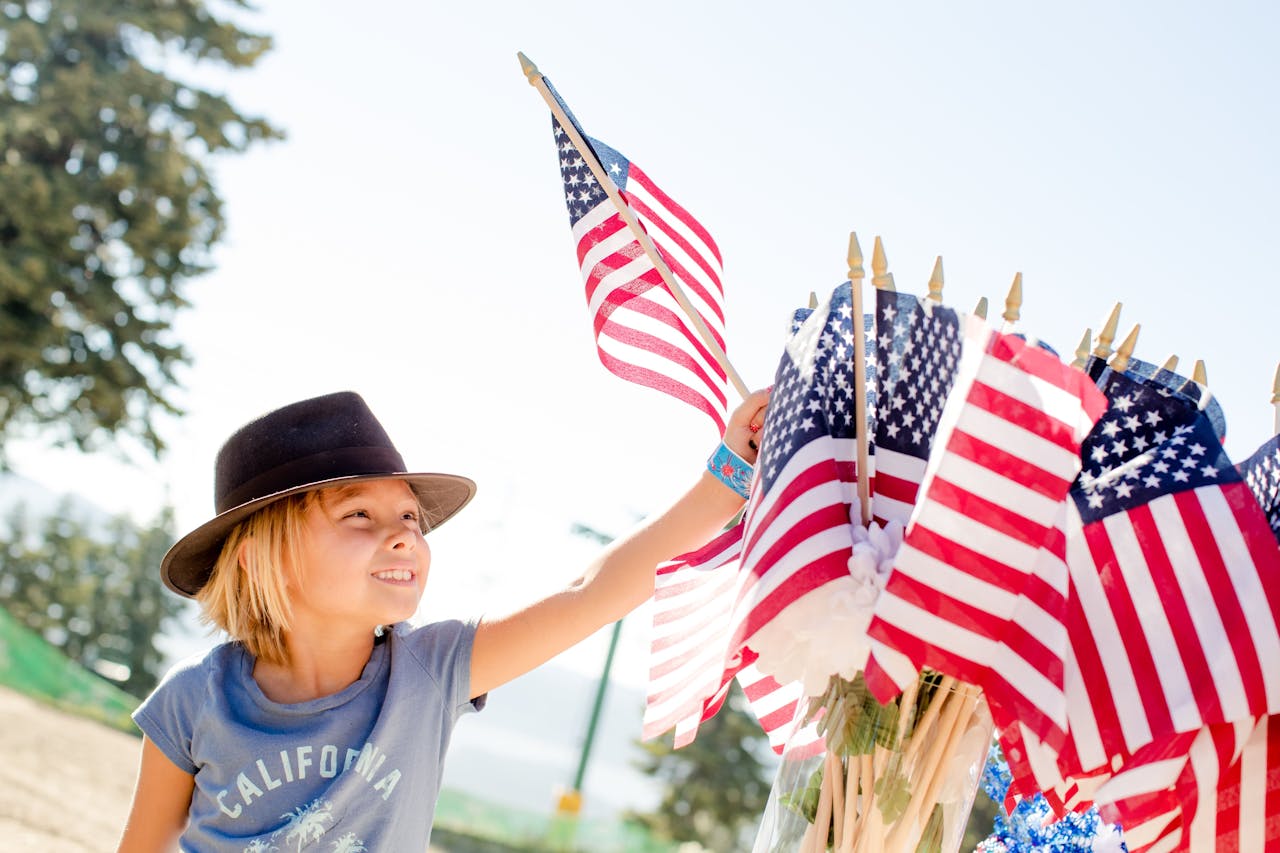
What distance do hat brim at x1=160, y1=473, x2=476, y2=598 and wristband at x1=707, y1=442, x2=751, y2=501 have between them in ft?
2.56

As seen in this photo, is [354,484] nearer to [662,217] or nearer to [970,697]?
[662,217]

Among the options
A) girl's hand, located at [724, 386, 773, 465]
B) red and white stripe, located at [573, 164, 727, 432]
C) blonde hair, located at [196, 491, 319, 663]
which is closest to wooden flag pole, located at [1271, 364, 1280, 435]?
girl's hand, located at [724, 386, 773, 465]

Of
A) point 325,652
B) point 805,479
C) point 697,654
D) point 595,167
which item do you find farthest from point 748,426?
point 325,652

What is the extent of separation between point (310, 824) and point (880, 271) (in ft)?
5.32

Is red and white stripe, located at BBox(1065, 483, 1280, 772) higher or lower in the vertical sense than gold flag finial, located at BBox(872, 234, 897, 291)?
lower

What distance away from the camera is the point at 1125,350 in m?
1.67

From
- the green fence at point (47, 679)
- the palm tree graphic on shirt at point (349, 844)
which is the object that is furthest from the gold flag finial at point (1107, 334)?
the green fence at point (47, 679)

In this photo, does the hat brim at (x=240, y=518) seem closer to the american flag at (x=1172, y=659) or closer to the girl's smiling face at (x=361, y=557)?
the girl's smiling face at (x=361, y=557)

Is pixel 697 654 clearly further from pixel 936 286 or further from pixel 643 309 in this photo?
pixel 643 309

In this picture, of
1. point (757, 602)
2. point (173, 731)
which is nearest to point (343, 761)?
point (173, 731)

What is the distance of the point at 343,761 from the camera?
2617 mm

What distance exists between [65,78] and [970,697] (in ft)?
62.5

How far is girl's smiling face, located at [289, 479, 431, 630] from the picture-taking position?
8.71 feet

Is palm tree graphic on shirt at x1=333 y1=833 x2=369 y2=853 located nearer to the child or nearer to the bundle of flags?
the child
